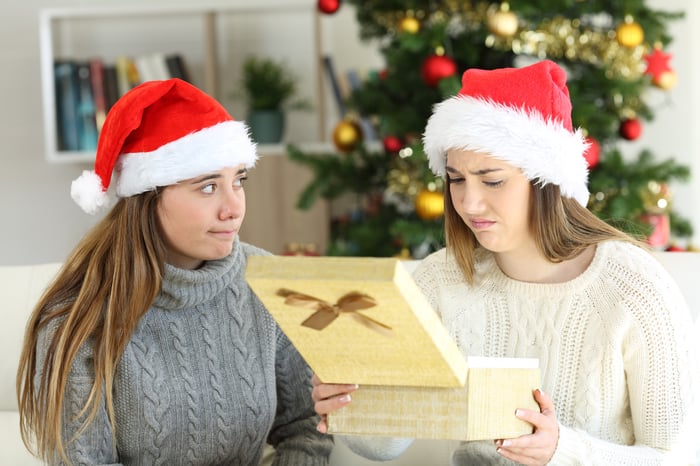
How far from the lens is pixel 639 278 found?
1701 mm

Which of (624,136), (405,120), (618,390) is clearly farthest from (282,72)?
(618,390)

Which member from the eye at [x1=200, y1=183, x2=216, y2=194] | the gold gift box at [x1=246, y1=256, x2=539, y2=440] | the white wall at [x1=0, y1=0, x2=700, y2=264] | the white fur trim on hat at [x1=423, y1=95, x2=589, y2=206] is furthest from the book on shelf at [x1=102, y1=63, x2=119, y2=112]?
the gold gift box at [x1=246, y1=256, x2=539, y2=440]

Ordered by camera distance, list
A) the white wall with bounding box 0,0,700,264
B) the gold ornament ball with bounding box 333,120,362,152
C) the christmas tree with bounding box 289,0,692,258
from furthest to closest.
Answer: the white wall with bounding box 0,0,700,264
the gold ornament ball with bounding box 333,120,362,152
the christmas tree with bounding box 289,0,692,258

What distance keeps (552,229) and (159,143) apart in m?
0.71

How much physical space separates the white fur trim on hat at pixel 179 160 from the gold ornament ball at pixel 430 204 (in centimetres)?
144

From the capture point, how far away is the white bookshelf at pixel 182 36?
13.3 ft

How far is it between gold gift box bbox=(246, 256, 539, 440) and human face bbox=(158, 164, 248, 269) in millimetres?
372

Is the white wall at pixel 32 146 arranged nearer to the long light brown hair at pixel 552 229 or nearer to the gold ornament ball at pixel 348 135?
the gold ornament ball at pixel 348 135

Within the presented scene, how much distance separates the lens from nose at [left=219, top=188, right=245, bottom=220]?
1.67 m

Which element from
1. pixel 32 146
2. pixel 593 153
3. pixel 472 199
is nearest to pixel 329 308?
pixel 472 199

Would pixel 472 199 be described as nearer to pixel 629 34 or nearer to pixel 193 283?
pixel 193 283

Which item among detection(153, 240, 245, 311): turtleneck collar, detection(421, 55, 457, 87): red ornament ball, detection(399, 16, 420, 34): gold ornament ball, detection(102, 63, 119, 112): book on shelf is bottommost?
detection(153, 240, 245, 311): turtleneck collar

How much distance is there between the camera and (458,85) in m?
2.98

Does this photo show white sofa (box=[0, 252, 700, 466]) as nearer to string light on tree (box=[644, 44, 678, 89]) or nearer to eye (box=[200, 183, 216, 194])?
eye (box=[200, 183, 216, 194])
